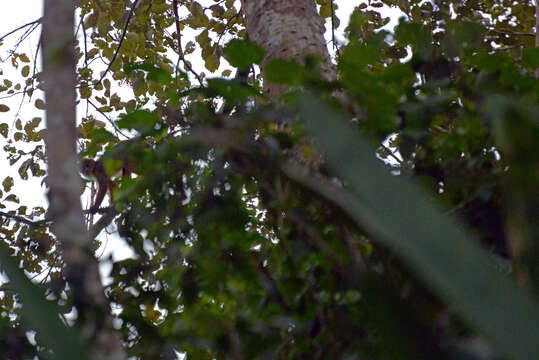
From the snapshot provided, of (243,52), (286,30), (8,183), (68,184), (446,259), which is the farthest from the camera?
(8,183)

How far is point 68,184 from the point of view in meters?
0.59

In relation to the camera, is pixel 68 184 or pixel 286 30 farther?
pixel 286 30

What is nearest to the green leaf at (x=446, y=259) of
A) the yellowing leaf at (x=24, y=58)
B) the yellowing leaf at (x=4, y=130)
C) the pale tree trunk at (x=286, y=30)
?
the pale tree trunk at (x=286, y=30)

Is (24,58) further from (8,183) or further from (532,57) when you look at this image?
(532,57)

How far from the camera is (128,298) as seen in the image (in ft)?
3.18

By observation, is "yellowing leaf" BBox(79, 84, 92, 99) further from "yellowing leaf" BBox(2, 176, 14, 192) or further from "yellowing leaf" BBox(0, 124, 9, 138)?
"yellowing leaf" BBox(2, 176, 14, 192)

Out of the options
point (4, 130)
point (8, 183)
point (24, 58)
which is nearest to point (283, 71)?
point (8, 183)

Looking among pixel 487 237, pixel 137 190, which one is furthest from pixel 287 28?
pixel 487 237

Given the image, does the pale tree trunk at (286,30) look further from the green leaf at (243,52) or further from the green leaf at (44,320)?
the green leaf at (44,320)

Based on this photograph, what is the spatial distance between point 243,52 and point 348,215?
29 centimetres

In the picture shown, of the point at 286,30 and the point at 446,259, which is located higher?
the point at 286,30

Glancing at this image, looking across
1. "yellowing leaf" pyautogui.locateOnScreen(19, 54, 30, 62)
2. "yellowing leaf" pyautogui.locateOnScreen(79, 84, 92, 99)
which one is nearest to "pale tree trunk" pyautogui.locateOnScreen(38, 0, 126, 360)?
"yellowing leaf" pyautogui.locateOnScreen(79, 84, 92, 99)

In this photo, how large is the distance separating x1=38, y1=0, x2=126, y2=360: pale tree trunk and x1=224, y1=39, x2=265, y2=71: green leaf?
0.22 metres

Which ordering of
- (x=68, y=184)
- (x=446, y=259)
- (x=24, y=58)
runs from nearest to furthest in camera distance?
1. (x=446, y=259)
2. (x=68, y=184)
3. (x=24, y=58)
